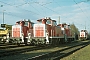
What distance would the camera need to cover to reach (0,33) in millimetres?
30906

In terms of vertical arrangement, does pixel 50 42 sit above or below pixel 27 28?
below

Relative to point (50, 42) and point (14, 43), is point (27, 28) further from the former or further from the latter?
point (50, 42)

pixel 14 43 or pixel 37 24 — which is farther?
pixel 14 43

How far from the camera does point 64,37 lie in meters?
31.1

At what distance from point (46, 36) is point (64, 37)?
8.56 metres

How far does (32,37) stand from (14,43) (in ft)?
11.8

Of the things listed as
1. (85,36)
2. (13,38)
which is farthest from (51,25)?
(85,36)

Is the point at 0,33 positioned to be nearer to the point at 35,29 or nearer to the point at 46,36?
the point at 35,29

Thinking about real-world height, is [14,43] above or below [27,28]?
below

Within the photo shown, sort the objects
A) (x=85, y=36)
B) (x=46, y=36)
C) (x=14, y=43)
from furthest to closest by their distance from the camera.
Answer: (x=85, y=36), (x=14, y=43), (x=46, y=36)

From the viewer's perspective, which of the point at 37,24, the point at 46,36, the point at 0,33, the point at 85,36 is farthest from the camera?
the point at 85,36

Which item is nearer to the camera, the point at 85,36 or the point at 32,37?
the point at 32,37

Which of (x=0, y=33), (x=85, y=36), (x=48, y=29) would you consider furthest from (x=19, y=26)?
(x=85, y=36)

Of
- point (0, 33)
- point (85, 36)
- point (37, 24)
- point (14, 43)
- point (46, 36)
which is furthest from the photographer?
point (85, 36)
